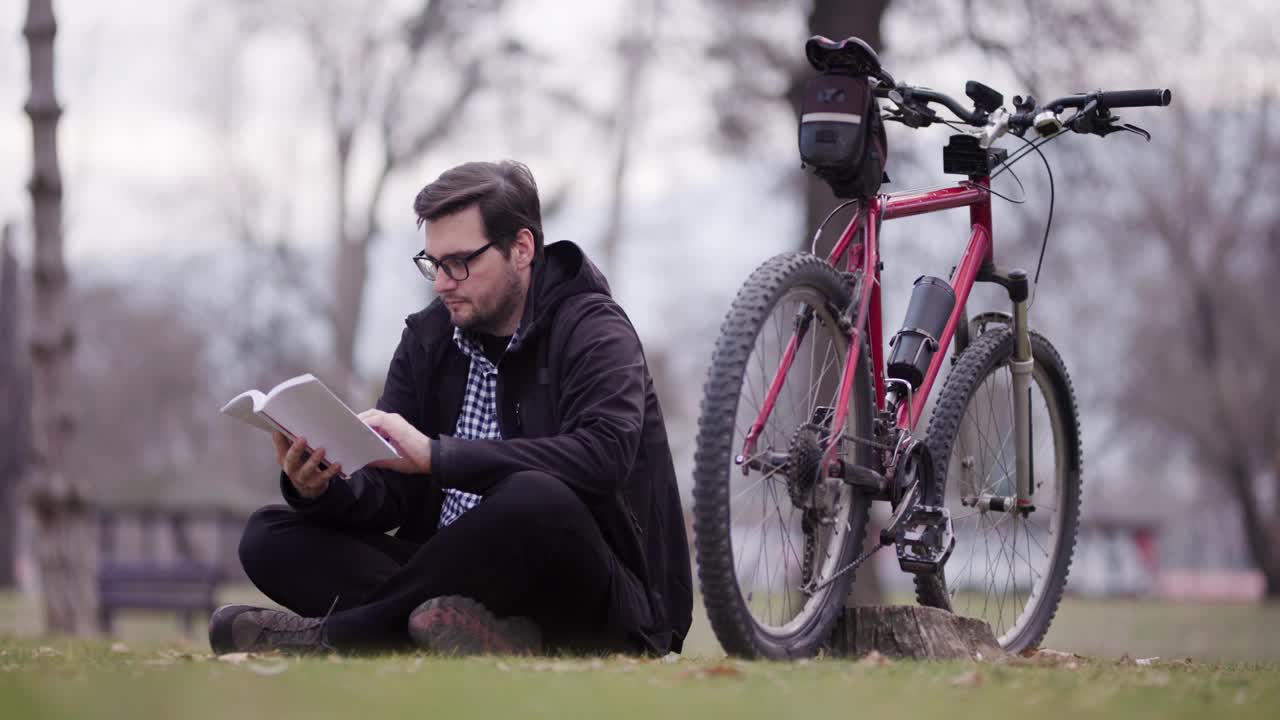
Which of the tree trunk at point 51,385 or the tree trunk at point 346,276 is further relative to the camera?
the tree trunk at point 346,276

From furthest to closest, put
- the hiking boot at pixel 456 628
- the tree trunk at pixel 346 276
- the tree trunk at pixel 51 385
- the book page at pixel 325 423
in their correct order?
the tree trunk at pixel 346 276 → the tree trunk at pixel 51 385 → the hiking boot at pixel 456 628 → the book page at pixel 325 423

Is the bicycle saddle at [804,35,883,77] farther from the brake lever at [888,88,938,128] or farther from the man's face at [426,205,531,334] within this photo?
the man's face at [426,205,531,334]

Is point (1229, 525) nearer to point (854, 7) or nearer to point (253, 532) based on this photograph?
point (854, 7)

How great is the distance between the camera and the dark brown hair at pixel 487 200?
4617 millimetres

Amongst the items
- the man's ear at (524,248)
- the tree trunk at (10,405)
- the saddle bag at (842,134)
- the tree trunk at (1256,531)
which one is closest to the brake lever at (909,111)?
the saddle bag at (842,134)

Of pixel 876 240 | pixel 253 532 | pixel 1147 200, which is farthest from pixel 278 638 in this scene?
pixel 1147 200

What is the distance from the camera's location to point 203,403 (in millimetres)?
51750

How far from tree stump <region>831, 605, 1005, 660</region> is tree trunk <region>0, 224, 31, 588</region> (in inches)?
1241

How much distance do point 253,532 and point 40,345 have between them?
22.0ft

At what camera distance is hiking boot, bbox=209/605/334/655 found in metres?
4.47

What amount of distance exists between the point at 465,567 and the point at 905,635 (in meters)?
1.29

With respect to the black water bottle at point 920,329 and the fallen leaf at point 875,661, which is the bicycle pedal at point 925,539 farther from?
the black water bottle at point 920,329

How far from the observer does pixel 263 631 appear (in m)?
4.52

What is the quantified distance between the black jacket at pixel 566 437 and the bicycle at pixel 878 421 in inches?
14.1
